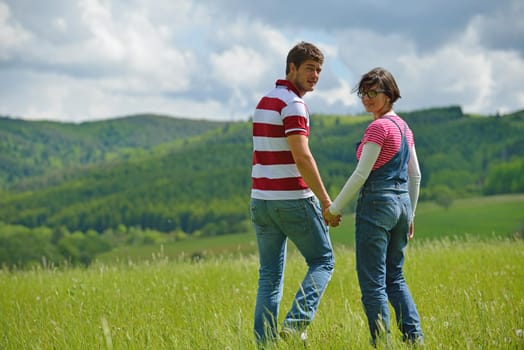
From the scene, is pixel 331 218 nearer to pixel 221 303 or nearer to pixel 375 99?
pixel 375 99

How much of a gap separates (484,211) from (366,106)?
128259mm

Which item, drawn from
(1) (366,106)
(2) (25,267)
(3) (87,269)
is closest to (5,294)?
(3) (87,269)

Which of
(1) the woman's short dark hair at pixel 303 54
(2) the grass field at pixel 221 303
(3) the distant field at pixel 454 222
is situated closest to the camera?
(2) the grass field at pixel 221 303

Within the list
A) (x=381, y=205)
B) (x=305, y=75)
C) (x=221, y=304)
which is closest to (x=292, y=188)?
(x=381, y=205)

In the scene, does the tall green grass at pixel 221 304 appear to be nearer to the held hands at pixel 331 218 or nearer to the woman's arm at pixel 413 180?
the held hands at pixel 331 218

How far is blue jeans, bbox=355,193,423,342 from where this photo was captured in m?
4.71

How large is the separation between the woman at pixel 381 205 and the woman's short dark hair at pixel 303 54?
1.31 feet

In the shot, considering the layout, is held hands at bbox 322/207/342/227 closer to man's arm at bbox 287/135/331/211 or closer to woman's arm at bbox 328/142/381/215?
man's arm at bbox 287/135/331/211

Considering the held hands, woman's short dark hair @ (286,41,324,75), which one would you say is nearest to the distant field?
the held hands

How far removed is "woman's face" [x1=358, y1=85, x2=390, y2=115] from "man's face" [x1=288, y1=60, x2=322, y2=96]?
1.32 feet

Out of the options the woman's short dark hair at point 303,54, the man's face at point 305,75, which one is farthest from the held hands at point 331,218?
the woman's short dark hair at point 303,54

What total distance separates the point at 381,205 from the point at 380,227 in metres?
0.16

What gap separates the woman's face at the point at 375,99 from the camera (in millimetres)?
4891

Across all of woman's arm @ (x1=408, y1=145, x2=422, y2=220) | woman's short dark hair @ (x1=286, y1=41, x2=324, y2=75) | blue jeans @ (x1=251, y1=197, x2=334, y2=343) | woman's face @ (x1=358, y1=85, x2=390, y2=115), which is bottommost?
blue jeans @ (x1=251, y1=197, x2=334, y2=343)
